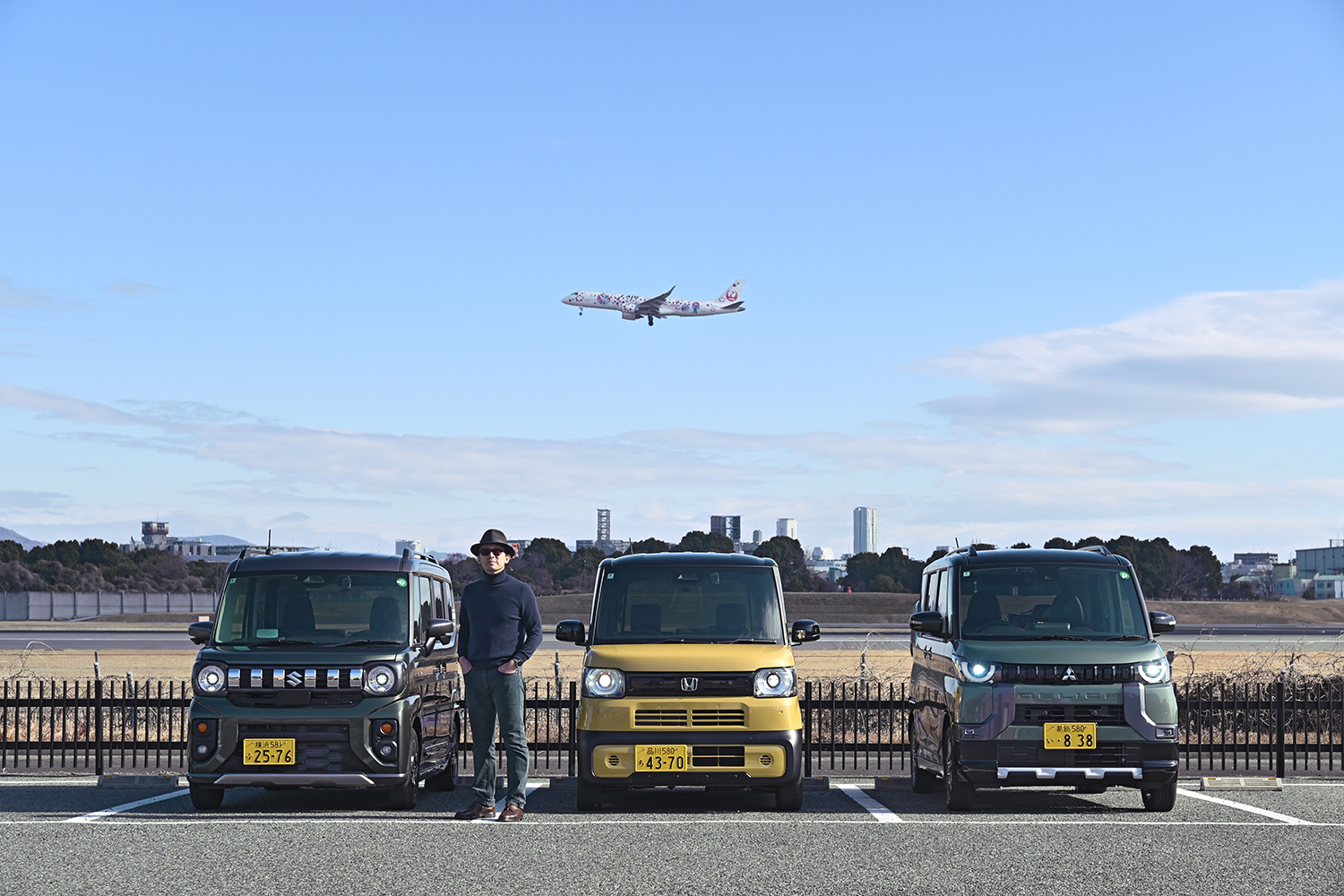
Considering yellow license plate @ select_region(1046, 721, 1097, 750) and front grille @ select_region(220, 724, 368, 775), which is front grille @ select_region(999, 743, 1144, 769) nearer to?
yellow license plate @ select_region(1046, 721, 1097, 750)

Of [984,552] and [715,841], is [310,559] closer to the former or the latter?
[715,841]

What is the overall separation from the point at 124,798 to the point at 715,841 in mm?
6223

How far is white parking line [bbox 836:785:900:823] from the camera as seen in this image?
12.0 meters

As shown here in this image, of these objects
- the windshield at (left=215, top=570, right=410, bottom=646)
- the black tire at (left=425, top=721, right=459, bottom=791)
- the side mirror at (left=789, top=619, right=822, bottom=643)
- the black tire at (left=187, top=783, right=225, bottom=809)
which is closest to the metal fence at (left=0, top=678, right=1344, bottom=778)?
the black tire at (left=425, top=721, right=459, bottom=791)

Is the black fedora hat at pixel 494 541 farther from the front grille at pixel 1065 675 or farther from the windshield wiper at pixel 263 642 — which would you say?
the front grille at pixel 1065 675

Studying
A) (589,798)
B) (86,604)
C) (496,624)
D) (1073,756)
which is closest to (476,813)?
(589,798)

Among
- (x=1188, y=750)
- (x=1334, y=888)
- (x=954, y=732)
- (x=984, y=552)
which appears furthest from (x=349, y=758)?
(x=1188, y=750)

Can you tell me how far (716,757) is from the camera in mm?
11570

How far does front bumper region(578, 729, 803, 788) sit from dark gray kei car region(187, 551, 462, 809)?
1.64m

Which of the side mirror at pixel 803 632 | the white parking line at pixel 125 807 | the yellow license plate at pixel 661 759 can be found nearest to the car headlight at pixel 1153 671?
the side mirror at pixel 803 632

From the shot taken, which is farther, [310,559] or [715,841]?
[310,559]

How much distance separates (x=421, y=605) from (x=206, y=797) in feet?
8.06

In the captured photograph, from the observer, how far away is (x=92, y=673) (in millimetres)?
35812

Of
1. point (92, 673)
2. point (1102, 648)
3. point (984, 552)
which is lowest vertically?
point (92, 673)
